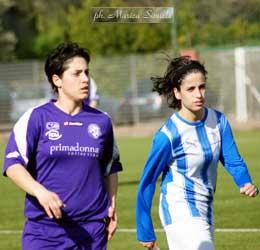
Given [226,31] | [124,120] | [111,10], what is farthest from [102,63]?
[111,10]

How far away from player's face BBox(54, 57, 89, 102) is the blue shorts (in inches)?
32.3

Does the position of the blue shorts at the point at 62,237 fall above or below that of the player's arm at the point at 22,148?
below

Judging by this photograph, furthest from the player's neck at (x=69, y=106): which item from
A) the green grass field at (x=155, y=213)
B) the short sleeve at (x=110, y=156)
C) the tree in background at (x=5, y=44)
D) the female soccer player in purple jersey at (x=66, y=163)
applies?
the tree in background at (x=5, y=44)

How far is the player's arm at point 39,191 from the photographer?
19.0ft

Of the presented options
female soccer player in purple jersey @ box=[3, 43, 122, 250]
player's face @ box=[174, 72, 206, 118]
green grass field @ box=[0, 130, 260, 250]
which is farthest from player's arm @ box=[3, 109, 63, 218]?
green grass field @ box=[0, 130, 260, 250]

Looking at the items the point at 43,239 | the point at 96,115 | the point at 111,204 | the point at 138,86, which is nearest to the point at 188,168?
the point at 111,204

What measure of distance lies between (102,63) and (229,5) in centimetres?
1186

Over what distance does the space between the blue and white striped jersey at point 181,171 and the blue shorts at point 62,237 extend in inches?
30.2

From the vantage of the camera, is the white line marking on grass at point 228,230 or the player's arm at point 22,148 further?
the white line marking on grass at point 228,230

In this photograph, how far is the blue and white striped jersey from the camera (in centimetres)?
696

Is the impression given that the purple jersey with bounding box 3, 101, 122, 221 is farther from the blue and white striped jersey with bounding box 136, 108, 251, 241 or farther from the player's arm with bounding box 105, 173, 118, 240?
the blue and white striped jersey with bounding box 136, 108, 251, 241

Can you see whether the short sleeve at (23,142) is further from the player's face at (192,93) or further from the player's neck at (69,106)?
the player's face at (192,93)

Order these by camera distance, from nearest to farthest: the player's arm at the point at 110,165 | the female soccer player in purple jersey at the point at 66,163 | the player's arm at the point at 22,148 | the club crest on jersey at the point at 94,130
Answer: the player's arm at the point at 22,148 → the female soccer player in purple jersey at the point at 66,163 → the club crest on jersey at the point at 94,130 → the player's arm at the point at 110,165

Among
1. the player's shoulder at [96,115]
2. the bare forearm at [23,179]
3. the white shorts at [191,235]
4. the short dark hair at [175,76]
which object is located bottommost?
the white shorts at [191,235]
